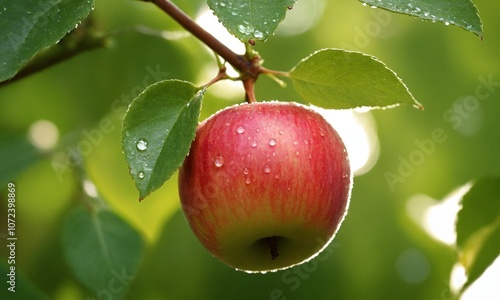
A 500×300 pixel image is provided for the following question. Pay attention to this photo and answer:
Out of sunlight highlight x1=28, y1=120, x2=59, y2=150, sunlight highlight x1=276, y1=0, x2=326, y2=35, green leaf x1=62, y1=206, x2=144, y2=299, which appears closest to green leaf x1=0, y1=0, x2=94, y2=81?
green leaf x1=62, y1=206, x2=144, y2=299

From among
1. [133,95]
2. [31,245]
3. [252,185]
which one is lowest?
[31,245]

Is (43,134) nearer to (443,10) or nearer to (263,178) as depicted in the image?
(263,178)

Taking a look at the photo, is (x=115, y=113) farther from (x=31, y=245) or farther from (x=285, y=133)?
(x=285, y=133)

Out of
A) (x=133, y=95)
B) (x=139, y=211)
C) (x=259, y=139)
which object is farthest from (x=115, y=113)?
(x=259, y=139)

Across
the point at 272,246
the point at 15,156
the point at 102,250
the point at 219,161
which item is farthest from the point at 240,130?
the point at 15,156

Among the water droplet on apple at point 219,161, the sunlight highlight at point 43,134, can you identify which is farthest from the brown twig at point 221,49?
the sunlight highlight at point 43,134

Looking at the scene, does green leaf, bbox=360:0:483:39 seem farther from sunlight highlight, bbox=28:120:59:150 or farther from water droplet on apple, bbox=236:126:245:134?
sunlight highlight, bbox=28:120:59:150
